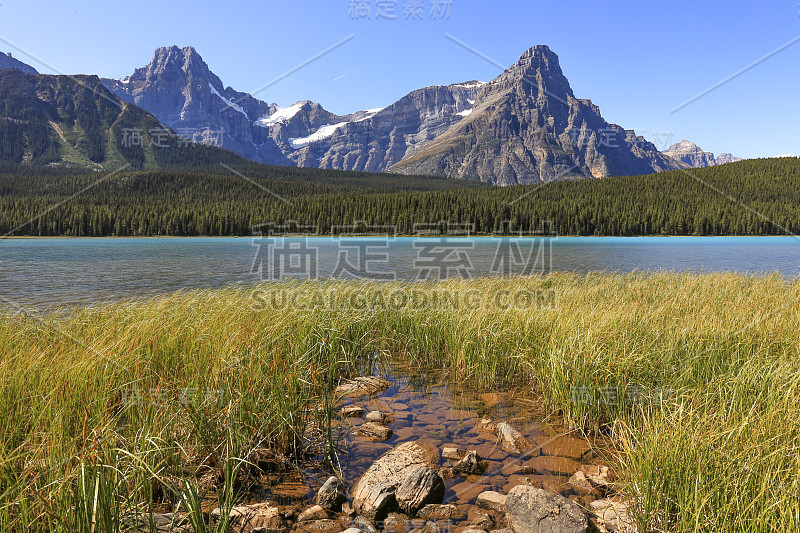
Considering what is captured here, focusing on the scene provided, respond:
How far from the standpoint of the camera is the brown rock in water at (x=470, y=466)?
4602 mm

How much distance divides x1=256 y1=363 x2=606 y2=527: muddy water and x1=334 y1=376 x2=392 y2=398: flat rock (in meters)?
0.12

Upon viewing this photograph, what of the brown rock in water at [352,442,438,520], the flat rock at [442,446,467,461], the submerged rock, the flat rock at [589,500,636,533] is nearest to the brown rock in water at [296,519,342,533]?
the brown rock in water at [352,442,438,520]

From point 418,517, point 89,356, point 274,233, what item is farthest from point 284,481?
point 274,233

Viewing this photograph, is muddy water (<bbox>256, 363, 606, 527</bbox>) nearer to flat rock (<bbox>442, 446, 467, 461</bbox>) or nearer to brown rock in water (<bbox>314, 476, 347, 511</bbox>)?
flat rock (<bbox>442, 446, 467, 461</bbox>)

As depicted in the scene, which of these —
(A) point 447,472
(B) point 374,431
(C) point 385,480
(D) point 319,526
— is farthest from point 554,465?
(D) point 319,526

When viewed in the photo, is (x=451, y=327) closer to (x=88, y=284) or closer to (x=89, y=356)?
(x=89, y=356)

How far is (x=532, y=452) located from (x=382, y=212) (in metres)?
118

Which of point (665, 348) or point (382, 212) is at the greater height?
point (382, 212)

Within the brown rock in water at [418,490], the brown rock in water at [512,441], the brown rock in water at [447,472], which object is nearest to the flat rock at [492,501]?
the brown rock in water at [418,490]

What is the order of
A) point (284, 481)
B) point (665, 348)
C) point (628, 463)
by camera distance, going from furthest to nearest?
point (665, 348)
point (284, 481)
point (628, 463)

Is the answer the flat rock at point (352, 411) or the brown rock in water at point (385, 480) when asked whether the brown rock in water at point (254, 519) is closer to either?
the brown rock in water at point (385, 480)

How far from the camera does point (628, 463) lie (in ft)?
12.5

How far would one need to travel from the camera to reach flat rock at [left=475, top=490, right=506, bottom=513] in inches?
153

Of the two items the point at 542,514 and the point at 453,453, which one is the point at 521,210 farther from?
the point at 542,514
